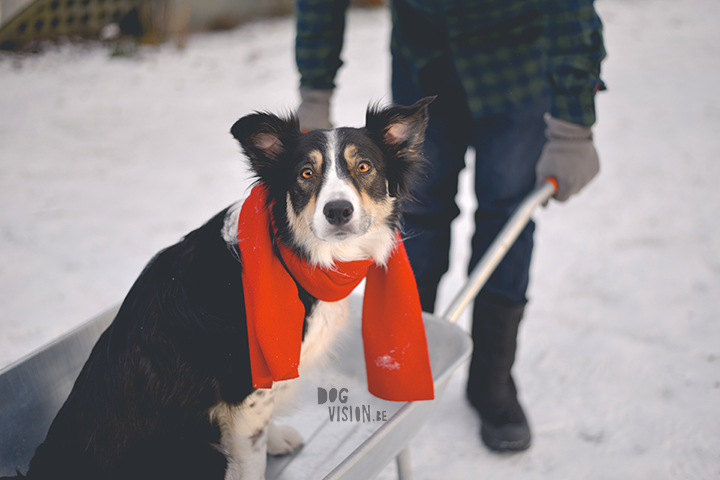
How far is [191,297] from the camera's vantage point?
1458 millimetres

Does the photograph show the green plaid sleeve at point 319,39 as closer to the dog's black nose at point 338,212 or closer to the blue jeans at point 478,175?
the blue jeans at point 478,175

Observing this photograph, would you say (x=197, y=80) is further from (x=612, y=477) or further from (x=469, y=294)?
(x=612, y=477)

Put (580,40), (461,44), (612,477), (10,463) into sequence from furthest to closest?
1. (612,477)
2. (461,44)
3. (580,40)
4. (10,463)

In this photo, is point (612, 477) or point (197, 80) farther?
point (197, 80)

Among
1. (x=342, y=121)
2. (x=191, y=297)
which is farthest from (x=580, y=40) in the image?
(x=342, y=121)

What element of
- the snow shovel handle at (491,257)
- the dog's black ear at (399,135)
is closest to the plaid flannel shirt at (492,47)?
the snow shovel handle at (491,257)

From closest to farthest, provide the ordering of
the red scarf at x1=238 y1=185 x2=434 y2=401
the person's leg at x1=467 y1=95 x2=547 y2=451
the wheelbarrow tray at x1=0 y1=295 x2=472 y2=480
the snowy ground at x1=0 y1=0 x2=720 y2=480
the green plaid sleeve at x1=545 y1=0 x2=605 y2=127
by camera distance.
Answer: the red scarf at x1=238 y1=185 x2=434 y2=401, the wheelbarrow tray at x1=0 y1=295 x2=472 y2=480, the green plaid sleeve at x1=545 y1=0 x2=605 y2=127, the person's leg at x1=467 y1=95 x2=547 y2=451, the snowy ground at x1=0 y1=0 x2=720 y2=480

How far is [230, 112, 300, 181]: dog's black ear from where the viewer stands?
1.48 m

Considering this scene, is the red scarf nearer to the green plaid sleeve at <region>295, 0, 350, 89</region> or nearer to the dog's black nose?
the dog's black nose

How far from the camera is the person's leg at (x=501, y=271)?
204 centimetres

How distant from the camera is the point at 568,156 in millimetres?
1882

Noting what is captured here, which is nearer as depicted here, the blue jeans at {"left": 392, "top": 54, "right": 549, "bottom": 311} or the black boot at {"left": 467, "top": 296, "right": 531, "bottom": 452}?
the blue jeans at {"left": 392, "top": 54, "right": 549, "bottom": 311}

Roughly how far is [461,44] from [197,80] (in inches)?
228

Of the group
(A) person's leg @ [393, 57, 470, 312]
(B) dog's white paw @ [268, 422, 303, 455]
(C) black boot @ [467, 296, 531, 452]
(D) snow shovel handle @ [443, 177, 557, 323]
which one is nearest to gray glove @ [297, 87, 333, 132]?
Answer: (A) person's leg @ [393, 57, 470, 312]
